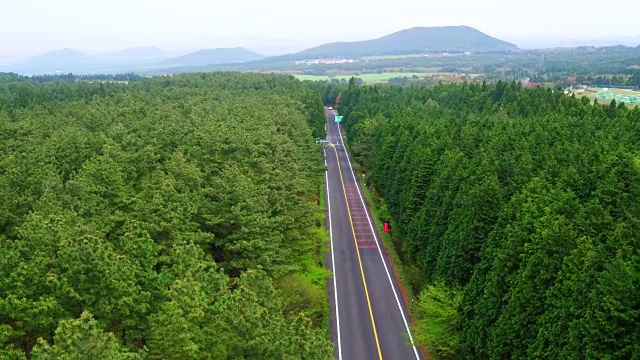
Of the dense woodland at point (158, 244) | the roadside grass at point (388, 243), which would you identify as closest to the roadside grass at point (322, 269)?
the dense woodland at point (158, 244)

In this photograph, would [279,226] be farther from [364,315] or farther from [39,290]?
[39,290]

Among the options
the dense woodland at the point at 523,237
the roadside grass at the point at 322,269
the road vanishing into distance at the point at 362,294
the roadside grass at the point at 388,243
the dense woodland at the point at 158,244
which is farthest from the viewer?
the roadside grass at the point at 388,243

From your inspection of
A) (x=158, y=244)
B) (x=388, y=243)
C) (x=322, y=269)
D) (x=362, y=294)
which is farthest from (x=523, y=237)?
(x=388, y=243)

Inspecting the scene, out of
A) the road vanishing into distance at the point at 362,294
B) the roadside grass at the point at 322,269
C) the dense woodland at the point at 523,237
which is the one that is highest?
the dense woodland at the point at 523,237

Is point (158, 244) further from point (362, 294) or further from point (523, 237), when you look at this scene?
point (523, 237)

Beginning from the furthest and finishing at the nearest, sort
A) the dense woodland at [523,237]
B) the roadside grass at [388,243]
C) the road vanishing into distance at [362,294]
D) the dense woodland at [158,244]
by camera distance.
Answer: the roadside grass at [388,243]
the road vanishing into distance at [362,294]
the dense woodland at [523,237]
the dense woodland at [158,244]

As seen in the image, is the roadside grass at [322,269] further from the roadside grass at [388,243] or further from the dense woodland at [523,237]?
the dense woodland at [523,237]

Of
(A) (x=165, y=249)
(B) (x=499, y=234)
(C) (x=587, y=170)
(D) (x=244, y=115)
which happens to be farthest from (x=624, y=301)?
(D) (x=244, y=115)

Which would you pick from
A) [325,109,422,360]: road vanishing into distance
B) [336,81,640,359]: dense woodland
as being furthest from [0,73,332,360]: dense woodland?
[336,81,640,359]: dense woodland
